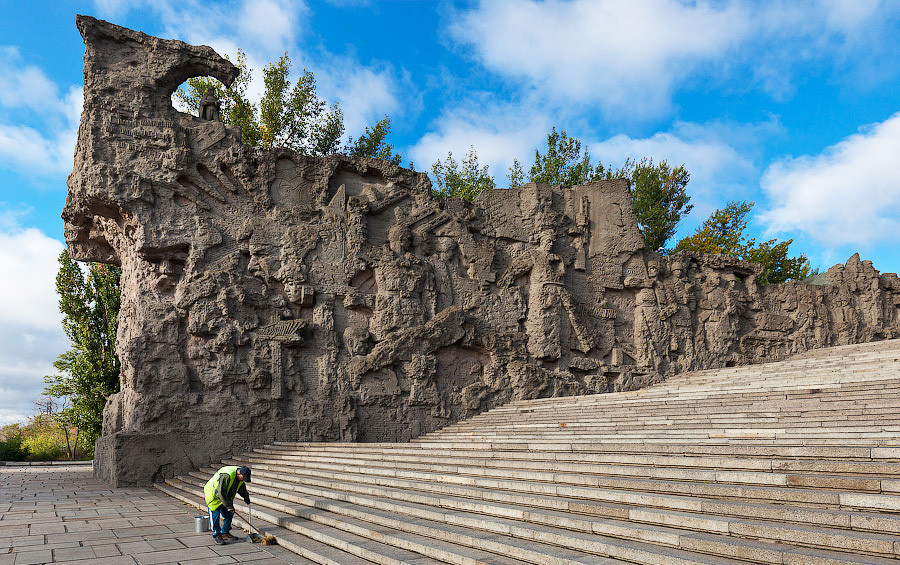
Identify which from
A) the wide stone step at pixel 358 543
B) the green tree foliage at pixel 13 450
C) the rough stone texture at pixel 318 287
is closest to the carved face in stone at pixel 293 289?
the rough stone texture at pixel 318 287

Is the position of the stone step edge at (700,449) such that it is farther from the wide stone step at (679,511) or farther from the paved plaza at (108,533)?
the paved plaza at (108,533)

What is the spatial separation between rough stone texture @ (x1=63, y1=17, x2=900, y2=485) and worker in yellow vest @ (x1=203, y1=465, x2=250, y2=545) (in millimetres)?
5496

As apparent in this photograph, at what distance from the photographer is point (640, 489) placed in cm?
488

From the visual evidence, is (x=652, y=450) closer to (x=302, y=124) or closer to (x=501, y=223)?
(x=501, y=223)

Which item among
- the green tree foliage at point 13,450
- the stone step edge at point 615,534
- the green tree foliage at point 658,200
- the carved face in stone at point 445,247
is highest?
the green tree foliage at point 658,200

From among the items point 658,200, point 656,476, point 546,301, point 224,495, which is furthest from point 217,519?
point 658,200

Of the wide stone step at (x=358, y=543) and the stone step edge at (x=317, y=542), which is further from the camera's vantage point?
the stone step edge at (x=317, y=542)

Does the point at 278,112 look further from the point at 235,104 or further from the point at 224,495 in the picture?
the point at 224,495

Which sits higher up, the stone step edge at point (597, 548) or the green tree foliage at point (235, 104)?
the green tree foliage at point (235, 104)

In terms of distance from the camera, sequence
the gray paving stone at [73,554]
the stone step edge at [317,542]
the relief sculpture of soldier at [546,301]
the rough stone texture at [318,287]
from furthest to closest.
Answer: the relief sculpture of soldier at [546,301], the rough stone texture at [318,287], the gray paving stone at [73,554], the stone step edge at [317,542]

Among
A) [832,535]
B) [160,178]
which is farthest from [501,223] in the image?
[832,535]

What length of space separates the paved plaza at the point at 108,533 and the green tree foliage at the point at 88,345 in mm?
8410

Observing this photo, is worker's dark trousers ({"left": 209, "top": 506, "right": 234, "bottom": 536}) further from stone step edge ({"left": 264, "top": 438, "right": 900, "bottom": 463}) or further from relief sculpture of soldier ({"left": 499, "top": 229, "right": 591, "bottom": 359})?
relief sculpture of soldier ({"left": 499, "top": 229, "right": 591, "bottom": 359})

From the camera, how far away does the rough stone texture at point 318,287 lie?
11.1 meters
